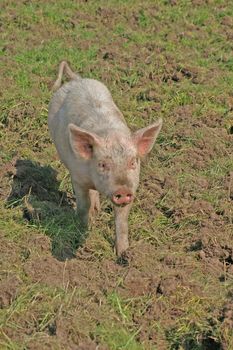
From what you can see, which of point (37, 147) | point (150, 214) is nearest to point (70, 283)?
point (150, 214)

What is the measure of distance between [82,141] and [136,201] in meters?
1.25

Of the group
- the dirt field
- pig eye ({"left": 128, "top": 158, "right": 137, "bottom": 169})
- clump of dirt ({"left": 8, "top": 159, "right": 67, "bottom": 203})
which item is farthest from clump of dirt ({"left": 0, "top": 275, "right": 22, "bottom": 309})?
clump of dirt ({"left": 8, "top": 159, "right": 67, "bottom": 203})

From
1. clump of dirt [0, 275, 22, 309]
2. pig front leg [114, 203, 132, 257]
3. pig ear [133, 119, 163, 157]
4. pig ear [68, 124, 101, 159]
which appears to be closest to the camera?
clump of dirt [0, 275, 22, 309]

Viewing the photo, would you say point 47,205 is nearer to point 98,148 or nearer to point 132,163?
point 98,148

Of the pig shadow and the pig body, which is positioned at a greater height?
the pig body

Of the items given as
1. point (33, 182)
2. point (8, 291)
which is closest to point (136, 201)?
point (33, 182)

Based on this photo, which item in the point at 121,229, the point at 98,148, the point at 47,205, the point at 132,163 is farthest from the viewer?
the point at 47,205

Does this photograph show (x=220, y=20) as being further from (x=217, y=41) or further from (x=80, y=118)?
(x=80, y=118)

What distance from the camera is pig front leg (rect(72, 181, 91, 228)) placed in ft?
22.2

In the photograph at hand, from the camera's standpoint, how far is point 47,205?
712 centimetres

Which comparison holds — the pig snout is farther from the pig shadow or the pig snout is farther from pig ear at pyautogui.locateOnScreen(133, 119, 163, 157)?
the pig shadow

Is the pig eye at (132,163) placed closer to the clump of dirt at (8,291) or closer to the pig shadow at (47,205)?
the pig shadow at (47,205)

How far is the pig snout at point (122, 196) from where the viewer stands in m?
5.68

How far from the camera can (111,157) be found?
6.04 metres
